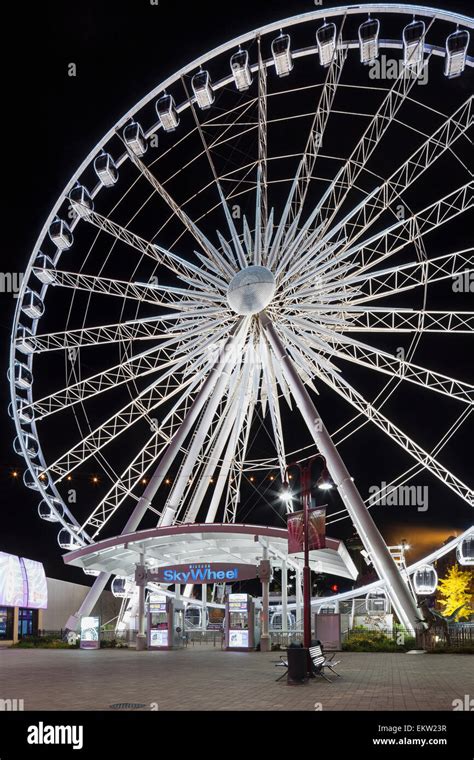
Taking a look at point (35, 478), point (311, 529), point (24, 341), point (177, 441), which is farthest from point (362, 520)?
point (24, 341)

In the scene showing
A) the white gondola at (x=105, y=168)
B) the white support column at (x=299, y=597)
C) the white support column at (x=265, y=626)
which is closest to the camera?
the white gondola at (x=105, y=168)

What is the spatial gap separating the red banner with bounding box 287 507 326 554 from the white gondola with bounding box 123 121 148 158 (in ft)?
53.3

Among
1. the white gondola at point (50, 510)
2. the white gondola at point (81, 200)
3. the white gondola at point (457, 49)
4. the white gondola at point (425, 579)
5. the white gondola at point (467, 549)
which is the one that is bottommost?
the white gondola at point (425, 579)

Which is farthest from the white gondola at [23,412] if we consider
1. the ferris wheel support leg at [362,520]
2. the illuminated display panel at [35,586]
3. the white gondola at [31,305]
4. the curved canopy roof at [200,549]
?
the illuminated display panel at [35,586]

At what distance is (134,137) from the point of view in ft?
88.8

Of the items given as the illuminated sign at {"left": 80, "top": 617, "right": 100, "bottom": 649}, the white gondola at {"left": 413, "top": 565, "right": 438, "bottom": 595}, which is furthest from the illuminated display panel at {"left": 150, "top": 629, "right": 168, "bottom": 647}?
the white gondola at {"left": 413, "top": 565, "right": 438, "bottom": 595}

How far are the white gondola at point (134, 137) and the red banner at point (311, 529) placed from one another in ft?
53.3

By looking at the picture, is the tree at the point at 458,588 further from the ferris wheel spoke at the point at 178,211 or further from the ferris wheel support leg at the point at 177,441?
the ferris wheel spoke at the point at 178,211

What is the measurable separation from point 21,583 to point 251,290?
25.8 metres

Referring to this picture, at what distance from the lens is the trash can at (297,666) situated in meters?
14.6

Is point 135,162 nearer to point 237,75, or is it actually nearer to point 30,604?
point 237,75
